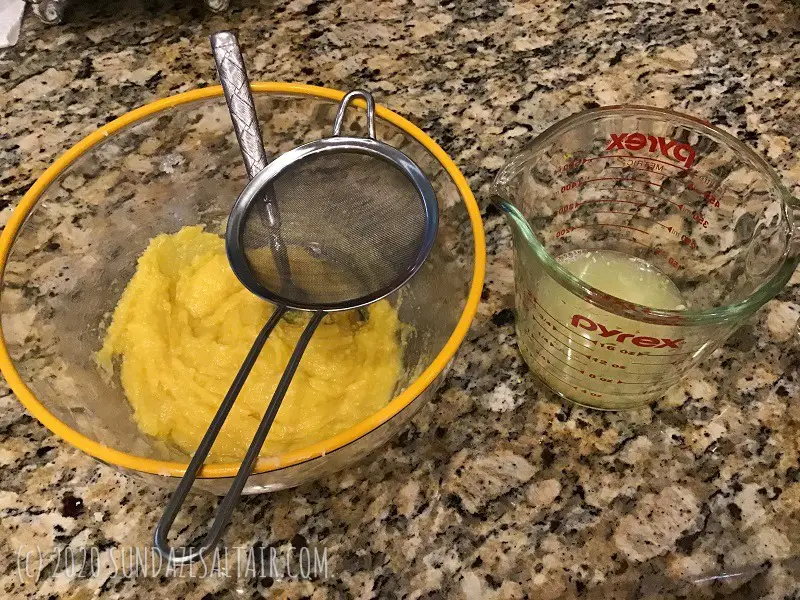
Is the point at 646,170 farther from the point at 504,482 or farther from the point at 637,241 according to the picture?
the point at 504,482

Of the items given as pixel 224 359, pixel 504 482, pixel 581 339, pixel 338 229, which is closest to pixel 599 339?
pixel 581 339

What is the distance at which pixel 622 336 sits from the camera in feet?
2.43

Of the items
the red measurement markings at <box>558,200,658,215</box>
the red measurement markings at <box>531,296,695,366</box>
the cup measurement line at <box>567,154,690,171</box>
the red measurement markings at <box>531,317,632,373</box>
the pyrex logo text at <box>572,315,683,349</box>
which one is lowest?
the red measurement markings at <box>531,317,632,373</box>

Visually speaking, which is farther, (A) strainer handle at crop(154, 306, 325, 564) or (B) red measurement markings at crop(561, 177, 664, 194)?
(B) red measurement markings at crop(561, 177, 664, 194)

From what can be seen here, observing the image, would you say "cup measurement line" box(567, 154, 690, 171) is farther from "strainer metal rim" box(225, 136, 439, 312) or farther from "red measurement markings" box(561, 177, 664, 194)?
"strainer metal rim" box(225, 136, 439, 312)

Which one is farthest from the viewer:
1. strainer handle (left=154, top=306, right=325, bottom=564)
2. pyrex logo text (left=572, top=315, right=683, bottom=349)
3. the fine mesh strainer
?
the fine mesh strainer

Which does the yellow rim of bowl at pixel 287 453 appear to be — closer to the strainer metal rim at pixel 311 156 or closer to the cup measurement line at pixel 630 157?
the strainer metal rim at pixel 311 156

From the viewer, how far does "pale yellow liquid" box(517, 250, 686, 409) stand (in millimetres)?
748

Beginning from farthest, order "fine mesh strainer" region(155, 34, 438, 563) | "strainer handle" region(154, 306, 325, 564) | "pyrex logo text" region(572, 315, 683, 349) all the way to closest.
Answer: "fine mesh strainer" region(155, 34, 438, 563)
"pyrex logo text" region(572, 315, 683, 349)
"strainer handle" region(154, 306, 325, 564)

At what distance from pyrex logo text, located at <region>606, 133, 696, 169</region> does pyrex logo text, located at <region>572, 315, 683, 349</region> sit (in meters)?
0.27

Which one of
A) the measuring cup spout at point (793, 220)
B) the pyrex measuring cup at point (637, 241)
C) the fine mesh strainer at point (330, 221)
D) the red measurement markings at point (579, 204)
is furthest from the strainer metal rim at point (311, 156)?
the measuring cup spout at point (793, 220)

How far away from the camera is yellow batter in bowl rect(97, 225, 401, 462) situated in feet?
2.65

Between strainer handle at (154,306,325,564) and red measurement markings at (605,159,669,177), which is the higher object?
red measurement markings at (605,159,669,177)

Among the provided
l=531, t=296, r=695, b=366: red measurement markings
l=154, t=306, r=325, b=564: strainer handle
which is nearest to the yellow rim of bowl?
l=154, t=306, r=325, b=564: strainer handle
